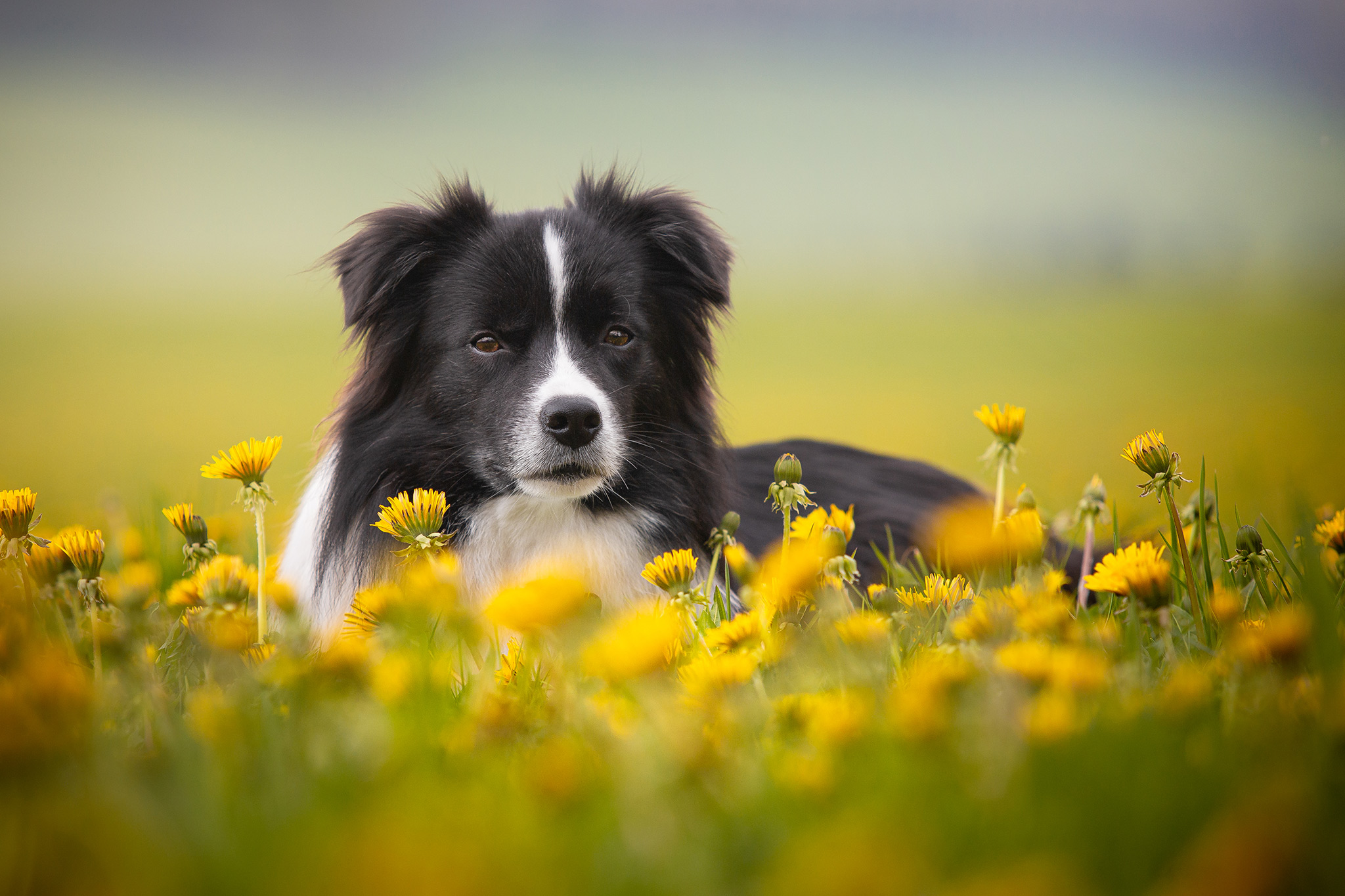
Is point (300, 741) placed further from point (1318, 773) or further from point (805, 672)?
point (1318, 773)

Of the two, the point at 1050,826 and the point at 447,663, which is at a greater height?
the point at 1050,826

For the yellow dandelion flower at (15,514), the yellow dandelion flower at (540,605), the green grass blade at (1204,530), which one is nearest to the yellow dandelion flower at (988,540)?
the green grass blade at (1204,530)

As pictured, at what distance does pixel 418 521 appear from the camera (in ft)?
6.15

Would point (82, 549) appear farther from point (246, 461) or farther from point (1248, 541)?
point (1248, 541)

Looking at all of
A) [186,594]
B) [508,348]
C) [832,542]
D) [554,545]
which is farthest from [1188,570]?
[186,594]

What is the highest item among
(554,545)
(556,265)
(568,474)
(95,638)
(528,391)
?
(556,265)

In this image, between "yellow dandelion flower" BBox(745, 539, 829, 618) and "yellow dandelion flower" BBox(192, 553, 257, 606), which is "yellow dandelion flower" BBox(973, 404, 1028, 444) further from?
"yellow dandelion flower" BBox(192, 553, 257, 606)

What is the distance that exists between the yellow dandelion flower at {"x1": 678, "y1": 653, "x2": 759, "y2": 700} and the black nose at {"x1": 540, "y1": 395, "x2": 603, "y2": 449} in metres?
1.32

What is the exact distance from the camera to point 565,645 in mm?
1490

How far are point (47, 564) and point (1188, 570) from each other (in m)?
2.35

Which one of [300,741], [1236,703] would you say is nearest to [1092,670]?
[1236,703]

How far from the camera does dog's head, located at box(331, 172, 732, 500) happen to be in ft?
9.50

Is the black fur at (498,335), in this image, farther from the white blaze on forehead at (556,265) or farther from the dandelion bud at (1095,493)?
the dandelion bud at (1095,493)

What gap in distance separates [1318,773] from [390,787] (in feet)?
3.99
